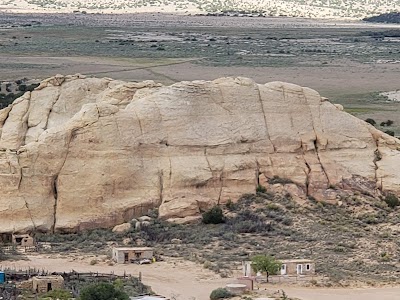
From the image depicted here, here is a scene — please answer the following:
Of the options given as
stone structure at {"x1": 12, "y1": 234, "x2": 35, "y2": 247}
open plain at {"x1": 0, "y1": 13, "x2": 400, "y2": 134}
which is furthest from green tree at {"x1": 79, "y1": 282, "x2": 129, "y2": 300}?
open plain at {"x1": 0, "y1": 13, "x2": 400, "y2": 134}

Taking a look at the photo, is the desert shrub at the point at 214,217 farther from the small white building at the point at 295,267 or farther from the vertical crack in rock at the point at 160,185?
the small white building at the point at 295,267

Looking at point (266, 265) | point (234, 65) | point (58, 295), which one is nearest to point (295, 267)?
point (266, 265)

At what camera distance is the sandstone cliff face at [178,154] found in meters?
37.8

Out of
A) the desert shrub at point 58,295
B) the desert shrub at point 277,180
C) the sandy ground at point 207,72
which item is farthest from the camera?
the sandy ground at point 207,72

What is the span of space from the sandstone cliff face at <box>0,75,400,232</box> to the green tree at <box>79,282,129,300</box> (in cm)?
905

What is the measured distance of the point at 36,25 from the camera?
178m

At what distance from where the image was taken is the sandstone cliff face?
124 feet

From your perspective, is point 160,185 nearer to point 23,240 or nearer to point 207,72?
point 23,240

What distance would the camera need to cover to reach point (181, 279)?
A: 3312 cm

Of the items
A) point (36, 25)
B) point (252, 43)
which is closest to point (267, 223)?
point (252, 43)

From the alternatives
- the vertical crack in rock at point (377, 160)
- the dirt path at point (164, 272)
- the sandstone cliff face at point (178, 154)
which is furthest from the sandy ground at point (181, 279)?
the vertical crack in rock at point (377, 160)

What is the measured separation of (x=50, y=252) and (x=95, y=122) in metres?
4.60

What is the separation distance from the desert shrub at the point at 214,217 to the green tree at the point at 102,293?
9747mm

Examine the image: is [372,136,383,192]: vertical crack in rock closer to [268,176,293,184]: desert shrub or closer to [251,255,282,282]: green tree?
[268,176,293,184]: desert shrub
